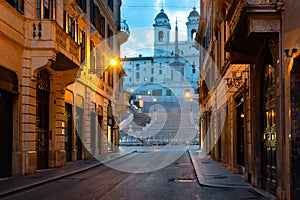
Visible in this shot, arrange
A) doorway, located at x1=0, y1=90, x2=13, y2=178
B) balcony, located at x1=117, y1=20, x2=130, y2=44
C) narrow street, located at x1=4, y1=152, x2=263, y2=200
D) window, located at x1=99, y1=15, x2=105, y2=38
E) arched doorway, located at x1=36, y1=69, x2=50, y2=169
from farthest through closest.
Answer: balcony, located at x1=117, y1=20, x2=130, y2=44 < window, located at x1=99, y1=15, x2=105, y2=38 < arched doorway, located at x1=36, y1=69, x2=50, y2=169 < doorway, located at x1=0, y1=90, x2=13, y2=178 < narrow street, located at x1=4, y1=152, x2=263, y2=200

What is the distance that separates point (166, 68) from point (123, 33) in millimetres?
79968

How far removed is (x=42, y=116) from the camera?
910 inches

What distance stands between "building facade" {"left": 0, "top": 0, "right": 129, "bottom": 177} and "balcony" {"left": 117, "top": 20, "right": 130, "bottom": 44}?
10.2 metres

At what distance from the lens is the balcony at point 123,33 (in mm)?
46891

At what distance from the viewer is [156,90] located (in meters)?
126

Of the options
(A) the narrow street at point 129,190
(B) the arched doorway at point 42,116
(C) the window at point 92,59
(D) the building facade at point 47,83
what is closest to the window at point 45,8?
(D) the building facade at point 47,83

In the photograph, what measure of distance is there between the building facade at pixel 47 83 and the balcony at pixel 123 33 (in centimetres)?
1016

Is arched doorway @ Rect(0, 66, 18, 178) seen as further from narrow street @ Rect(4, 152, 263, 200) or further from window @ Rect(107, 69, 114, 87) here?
window @ Rect(107, 69, 114, 87)

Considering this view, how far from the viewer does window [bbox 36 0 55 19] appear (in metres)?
21.3

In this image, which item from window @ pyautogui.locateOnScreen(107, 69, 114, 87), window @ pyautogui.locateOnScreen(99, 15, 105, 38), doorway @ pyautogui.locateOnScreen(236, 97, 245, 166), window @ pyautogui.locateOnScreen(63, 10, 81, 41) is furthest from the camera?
window @ pyautogui.locateOnScreen(107, 69, 114, 87)

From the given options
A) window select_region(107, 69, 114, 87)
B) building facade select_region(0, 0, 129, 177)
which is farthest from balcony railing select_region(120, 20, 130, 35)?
building facade select_region(0, 0, 129, 177)

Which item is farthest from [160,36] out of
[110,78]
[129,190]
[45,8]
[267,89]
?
[267,89]

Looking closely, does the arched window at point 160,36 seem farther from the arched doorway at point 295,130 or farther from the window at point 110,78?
the arched doorway at point 295,130

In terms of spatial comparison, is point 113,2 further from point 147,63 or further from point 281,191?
point 147,63
